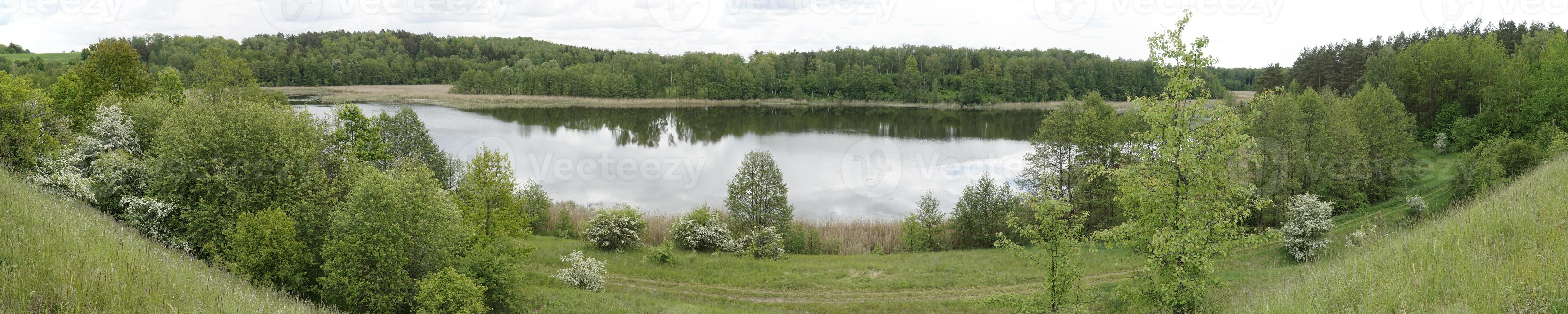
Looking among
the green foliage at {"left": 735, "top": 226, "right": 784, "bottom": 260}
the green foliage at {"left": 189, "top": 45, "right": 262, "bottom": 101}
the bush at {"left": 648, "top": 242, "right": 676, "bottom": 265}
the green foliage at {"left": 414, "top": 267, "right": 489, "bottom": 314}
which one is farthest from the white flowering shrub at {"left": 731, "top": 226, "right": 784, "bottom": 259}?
the green foliage at {"left": 189, "top": 45, "right": 262, "bottom": 101}

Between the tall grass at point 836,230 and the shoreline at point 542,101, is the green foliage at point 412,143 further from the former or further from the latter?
the shoreline at point 542,101

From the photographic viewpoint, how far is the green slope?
4.74m

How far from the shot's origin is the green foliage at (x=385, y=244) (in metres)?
16.5

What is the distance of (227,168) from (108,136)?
5437mm

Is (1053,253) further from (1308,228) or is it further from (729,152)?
(729,152)

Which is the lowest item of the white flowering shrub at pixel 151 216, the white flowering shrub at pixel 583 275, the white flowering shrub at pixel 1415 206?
the white flowering shrub at pixel 583 275

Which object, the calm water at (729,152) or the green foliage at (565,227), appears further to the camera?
the calm water at (729,152)

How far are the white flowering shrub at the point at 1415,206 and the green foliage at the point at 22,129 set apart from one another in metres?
44.9

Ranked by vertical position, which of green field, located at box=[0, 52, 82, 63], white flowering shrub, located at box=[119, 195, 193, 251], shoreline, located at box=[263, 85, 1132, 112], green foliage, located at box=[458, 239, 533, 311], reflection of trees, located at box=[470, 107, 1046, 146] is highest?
green field, located at box=[0, 52, 82, 63]

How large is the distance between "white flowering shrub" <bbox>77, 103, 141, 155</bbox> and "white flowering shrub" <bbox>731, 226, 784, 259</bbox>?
20295 millimetres

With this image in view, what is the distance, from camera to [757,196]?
32375 mm

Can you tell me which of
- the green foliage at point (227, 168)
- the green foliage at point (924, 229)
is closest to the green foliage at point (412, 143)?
the green foliage at point (227, 168)

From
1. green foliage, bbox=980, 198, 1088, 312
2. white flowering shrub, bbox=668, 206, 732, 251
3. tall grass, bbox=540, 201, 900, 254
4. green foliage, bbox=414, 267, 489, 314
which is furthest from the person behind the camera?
tall grass, bbox=540, 201, 900, 254

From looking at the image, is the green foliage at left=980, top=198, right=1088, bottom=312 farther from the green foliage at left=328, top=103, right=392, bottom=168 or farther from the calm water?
the green foliage at left=328, top=103, right=392, bottom=168
